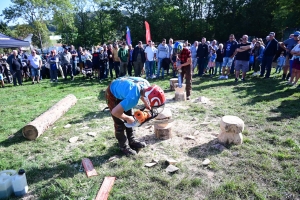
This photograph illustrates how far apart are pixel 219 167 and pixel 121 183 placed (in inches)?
63.0

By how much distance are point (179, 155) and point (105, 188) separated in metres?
1.49

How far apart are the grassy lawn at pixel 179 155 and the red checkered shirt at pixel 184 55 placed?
1.41 metres

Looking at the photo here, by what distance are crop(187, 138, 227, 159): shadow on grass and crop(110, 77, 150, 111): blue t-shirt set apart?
1.68 meters

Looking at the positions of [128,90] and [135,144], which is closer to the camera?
[128,90]

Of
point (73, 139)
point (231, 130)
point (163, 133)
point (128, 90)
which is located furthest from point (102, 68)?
point (128, 90)

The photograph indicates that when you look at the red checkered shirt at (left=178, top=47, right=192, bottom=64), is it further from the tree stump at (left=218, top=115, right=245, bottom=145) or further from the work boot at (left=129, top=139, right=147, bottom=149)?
the work boot at (left=129, top=139, right=147, bottom=149)

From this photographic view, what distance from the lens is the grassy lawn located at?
10.3ft

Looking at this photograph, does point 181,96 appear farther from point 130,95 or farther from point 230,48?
point 230,48

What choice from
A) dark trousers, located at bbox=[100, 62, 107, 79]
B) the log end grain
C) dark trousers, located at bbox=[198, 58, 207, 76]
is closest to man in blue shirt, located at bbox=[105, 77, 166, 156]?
the log end grain

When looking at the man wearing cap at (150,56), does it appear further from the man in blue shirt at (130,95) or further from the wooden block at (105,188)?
the wooden block at (105,188)

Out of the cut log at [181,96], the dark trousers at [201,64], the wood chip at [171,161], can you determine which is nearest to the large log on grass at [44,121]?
the wood chip at [171,161]

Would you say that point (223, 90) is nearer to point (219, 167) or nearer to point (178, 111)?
point (178, 111)

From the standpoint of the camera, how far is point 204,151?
414 cm

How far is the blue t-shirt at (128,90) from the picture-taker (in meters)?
3.02
